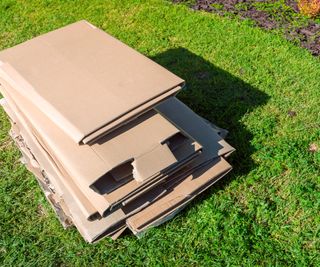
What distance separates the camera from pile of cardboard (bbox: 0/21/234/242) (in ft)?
8.85

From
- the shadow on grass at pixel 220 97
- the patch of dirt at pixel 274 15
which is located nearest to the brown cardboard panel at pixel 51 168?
the shadow on grass at pixel 220 97

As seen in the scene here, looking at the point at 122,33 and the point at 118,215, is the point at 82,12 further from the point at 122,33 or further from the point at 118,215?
the point at 118,215

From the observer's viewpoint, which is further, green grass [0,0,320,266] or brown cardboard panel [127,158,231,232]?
green grass [0,0,320,266]

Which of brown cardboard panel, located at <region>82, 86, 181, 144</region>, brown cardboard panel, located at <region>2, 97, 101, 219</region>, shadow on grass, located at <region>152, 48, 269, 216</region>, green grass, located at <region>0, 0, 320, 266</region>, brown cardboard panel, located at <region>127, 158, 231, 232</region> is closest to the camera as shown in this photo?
brown cardboard panel, located at <region>82, 86, 181, 144</region>

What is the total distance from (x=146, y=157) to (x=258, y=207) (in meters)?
1.30

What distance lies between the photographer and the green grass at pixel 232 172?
10.4 ft

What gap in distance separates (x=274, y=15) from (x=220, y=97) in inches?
80.2

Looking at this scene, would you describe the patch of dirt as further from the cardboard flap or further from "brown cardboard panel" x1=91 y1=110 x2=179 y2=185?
the cardboard flap

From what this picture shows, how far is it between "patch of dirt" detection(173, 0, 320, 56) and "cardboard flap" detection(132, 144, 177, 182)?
3182 mm

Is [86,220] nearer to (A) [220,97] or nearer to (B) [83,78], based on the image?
(B) [83,78]

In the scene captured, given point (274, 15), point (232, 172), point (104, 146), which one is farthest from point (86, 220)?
point (274, 15)

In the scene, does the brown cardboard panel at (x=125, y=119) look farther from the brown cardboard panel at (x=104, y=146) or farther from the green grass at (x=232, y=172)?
the green grass at (x=232, y=172)

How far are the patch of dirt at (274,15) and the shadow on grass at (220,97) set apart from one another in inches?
47.0

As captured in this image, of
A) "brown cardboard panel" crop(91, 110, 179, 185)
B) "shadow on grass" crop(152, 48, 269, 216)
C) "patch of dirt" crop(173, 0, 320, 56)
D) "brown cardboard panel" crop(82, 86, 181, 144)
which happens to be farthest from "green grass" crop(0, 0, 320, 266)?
"brown cardboard panel" crop(82, 86, 181, 144)
